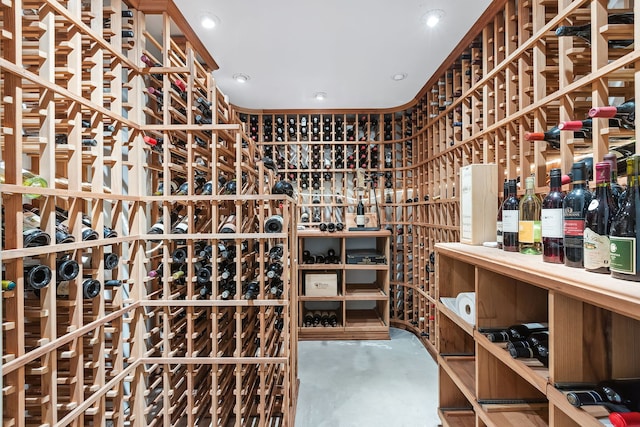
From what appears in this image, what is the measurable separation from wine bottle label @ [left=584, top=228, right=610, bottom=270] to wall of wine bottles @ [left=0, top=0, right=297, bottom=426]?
4.39 feet

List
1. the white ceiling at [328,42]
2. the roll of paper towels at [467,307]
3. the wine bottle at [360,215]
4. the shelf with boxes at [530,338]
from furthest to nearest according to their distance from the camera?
the wine bottle at [360,215], the white ceiling at [328,42], the roll of paper towels at [467,307], the shelf with boxes at [530,338]

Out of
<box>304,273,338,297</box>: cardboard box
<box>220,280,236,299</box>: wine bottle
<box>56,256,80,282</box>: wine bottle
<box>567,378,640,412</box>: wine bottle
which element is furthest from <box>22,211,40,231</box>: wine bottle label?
<box>304,273,338,297</box>: cardboard box

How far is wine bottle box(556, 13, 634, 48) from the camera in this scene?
1150 millimetres

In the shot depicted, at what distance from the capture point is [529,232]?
3.96 feet

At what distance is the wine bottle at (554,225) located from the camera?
970 mm

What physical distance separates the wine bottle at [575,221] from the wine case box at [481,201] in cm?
53

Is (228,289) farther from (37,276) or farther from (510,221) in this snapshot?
(510,221)

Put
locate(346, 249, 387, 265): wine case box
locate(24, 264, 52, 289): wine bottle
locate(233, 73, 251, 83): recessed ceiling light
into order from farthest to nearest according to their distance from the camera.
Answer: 1. locate(346, 249, 387, 265): wine case box
2. locate(233, 73, 251, 83): recessed ceiling light
3. locate(24, 264, 52, 289): wine bottle

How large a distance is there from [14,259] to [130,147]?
0.99m

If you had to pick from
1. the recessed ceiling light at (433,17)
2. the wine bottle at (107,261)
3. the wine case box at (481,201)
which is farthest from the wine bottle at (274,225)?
the recessed ceiling light at (433,17)

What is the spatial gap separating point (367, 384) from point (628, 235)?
7.95 ft

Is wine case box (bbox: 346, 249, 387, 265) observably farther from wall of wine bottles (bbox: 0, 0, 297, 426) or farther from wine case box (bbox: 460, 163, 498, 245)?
wine case box (bbox: 460, 163, 498, 245)

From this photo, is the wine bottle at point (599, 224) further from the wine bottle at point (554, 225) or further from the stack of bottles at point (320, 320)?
the stack of bottles at point (320, 320)

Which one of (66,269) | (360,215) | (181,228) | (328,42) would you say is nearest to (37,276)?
(66,269)
